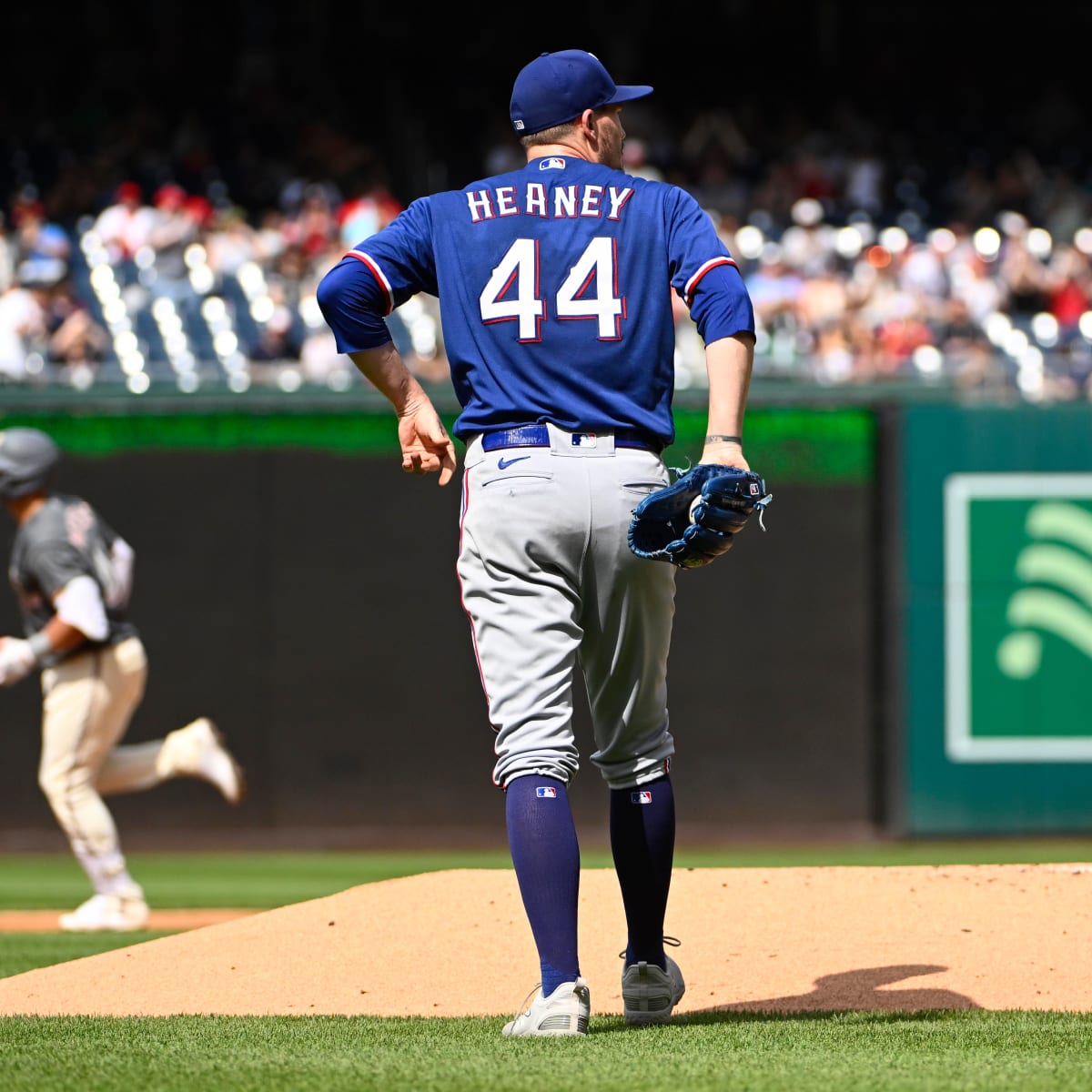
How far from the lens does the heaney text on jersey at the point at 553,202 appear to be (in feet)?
12.8

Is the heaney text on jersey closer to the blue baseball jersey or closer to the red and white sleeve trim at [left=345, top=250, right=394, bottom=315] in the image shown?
the blue baseball jersey

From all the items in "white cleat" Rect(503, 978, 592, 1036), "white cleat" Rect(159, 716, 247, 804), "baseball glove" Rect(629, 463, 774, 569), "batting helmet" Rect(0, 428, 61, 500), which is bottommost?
"white cleat" Rect(159, 716, 247, 804)

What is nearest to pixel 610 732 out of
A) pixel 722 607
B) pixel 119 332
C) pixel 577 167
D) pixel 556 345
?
pixel 556 345

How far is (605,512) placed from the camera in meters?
3.81

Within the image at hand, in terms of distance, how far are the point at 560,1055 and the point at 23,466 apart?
4325 mm

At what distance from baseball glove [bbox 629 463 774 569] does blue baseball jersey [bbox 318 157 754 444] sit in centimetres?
26

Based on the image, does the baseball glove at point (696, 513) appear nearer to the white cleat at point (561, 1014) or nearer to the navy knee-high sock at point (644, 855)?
the navy knee-high sock at point (644, 855)

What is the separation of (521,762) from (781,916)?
1788 mm

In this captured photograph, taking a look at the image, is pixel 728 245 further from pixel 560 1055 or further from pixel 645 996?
pixel 560 1055

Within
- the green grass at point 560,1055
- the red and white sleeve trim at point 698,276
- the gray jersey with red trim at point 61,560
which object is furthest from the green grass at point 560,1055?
the gray jersey with red trim at point 61,560

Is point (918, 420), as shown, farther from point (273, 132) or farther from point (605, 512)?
point (273, 132)

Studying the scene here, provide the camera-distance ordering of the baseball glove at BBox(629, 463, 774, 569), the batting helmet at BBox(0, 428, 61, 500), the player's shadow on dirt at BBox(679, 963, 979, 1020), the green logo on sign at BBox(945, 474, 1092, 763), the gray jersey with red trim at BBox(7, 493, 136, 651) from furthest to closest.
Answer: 1. the green logo on sign at BBox(945, 474, 1092, 763)
2. the batting helmet at BBox(0, 428, 61, 500)
3. the gray jersey with red trim at BBox(7, 493, 136, 651)
4. the player's shadow on dirt at BBox(679, 963, 979, 1020)
5. the baseball glove at BBox(629, 463, 774, 569)

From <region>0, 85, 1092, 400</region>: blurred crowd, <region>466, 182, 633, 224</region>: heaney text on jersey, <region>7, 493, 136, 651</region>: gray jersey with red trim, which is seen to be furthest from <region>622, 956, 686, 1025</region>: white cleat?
<region>0, 85, 1092, 400</region>: blurred crowd

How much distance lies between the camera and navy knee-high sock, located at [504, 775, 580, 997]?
3.75m
